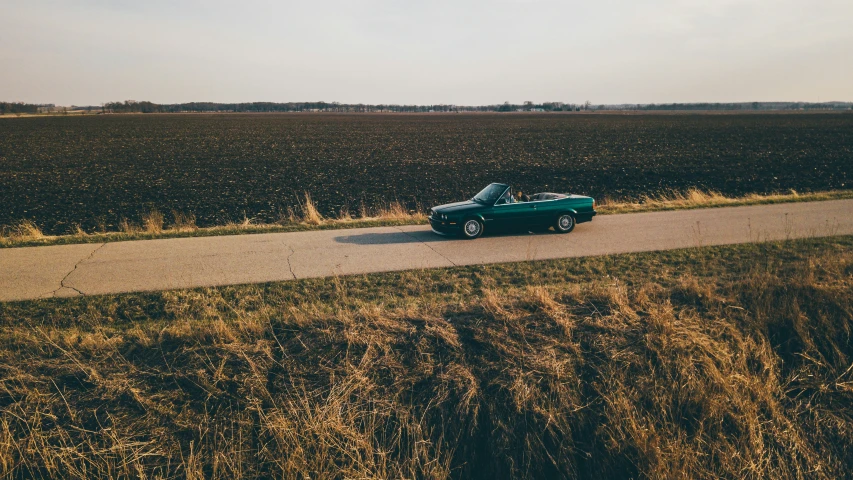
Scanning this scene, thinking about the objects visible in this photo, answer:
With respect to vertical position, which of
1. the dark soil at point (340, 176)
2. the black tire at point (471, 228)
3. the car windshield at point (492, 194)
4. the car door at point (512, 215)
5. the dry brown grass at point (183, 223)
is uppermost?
the car windshield at point (492, 194)

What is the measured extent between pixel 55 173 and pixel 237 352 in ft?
93.6

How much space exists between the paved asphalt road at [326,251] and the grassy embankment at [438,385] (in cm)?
104

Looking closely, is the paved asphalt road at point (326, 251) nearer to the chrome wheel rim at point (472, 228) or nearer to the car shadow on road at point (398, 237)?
the car shadow on road at point (398, 237)

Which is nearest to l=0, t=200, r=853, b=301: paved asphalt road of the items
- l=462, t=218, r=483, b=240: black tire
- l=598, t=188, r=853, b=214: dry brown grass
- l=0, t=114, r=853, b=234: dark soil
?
l=462, t=218, r=483, b=240: black tire

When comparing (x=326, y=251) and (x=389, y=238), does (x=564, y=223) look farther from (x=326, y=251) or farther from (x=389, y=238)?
(x=326, y=251)

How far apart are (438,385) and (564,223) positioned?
642cm

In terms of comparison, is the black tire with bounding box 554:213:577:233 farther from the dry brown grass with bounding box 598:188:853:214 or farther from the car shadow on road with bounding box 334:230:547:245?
the dry brown grass with bounding box 598:188:853:214

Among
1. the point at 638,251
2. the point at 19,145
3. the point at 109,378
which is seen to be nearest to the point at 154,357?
the point at 109,378

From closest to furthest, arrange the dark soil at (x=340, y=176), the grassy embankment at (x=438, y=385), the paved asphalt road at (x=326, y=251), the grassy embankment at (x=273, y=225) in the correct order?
1. the grassy embankment at (x=438, y=385)
2. the paved asphalt road at (x=326, y=251)
3. the grassy embankment at (x=273, y=225)
4. the dark soil at (x=340, y=176)

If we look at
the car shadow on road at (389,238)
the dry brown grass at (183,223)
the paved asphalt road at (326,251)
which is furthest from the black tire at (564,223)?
the dry brown grass at (183,223)

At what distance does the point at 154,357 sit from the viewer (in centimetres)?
569

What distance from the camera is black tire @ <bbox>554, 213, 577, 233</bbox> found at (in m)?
10.9

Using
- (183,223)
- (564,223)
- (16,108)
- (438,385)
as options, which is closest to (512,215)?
(564,223)

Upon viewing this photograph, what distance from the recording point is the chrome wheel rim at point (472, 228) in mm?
10555
